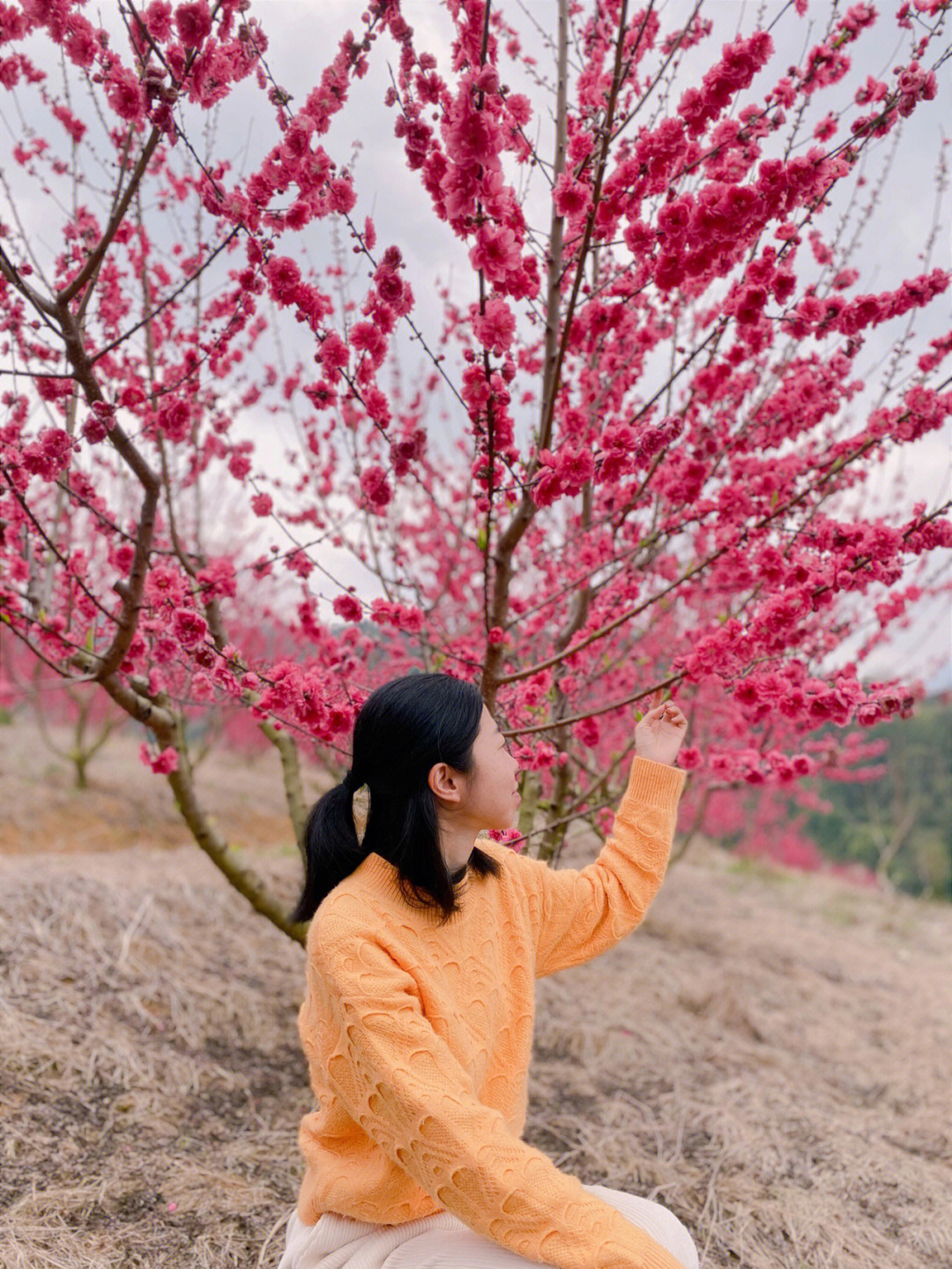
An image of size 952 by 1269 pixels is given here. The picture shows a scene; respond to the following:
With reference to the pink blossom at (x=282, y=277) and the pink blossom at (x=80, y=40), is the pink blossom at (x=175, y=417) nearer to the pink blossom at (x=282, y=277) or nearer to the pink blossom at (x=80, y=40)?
the pink blossom at (x=282, y=277)

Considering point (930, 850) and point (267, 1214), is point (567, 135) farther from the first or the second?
point (930, 850)

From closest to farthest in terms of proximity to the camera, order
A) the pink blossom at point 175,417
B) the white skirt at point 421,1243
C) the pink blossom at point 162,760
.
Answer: the white skirt at point 421,1243 < the pink blossom at point 175,417 < the pink blossom at point 162,760

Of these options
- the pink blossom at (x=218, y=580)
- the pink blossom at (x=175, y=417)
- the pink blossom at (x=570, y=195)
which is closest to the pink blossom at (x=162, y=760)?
the pink blossom at (x=218, y=580)

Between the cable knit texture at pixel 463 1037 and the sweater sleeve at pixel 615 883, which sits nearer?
the cable knit texture at pixel 463 1037

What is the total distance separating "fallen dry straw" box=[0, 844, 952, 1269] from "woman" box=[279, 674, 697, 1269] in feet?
3.08

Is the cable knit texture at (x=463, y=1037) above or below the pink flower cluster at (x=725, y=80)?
below

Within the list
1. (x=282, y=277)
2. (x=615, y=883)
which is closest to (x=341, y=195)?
(x=282, y=277)

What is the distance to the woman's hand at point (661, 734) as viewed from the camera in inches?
65.4

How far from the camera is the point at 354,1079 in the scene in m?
1.21

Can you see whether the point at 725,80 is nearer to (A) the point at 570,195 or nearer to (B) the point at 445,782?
(A) the point at 570,195

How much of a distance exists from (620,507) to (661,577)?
118 cm

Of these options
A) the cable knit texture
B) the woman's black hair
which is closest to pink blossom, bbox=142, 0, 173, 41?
the woman's black hair

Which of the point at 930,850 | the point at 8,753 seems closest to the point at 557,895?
the point at 8,753

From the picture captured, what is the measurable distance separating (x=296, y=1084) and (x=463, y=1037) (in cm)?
203
